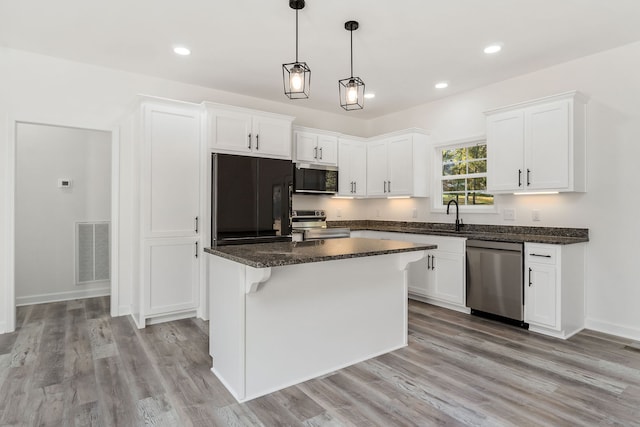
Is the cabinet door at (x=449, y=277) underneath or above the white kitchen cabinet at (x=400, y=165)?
underneath

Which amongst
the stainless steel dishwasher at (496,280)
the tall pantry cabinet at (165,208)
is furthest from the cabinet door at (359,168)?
the tall pantry cabinet at (165,208)

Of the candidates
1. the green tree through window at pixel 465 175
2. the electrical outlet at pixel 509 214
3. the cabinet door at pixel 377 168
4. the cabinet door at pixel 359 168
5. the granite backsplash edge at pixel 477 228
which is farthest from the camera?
the cabinet door at pixel 359 168

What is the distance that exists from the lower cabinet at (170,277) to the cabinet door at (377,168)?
2.78 m

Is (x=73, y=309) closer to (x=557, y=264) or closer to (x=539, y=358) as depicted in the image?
(x=539, y=358)

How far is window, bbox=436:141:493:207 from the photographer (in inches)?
179

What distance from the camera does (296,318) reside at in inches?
96.0

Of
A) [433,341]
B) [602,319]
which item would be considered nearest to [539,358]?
[433,341]

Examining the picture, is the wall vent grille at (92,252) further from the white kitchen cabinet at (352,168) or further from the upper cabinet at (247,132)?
the white kitchen cabinet at (352,168)

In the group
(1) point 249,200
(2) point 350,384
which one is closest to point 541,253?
(2) point 350,384

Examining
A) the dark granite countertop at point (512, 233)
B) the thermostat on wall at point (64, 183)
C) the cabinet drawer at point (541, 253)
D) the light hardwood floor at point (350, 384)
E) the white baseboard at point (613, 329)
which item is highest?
the thermostat on wall at point (64, 183)

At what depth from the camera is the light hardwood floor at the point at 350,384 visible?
6.72 feet

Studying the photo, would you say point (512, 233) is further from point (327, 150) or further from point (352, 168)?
point (327, 150)

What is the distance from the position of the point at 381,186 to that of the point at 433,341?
2686mm

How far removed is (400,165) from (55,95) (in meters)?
4.12
